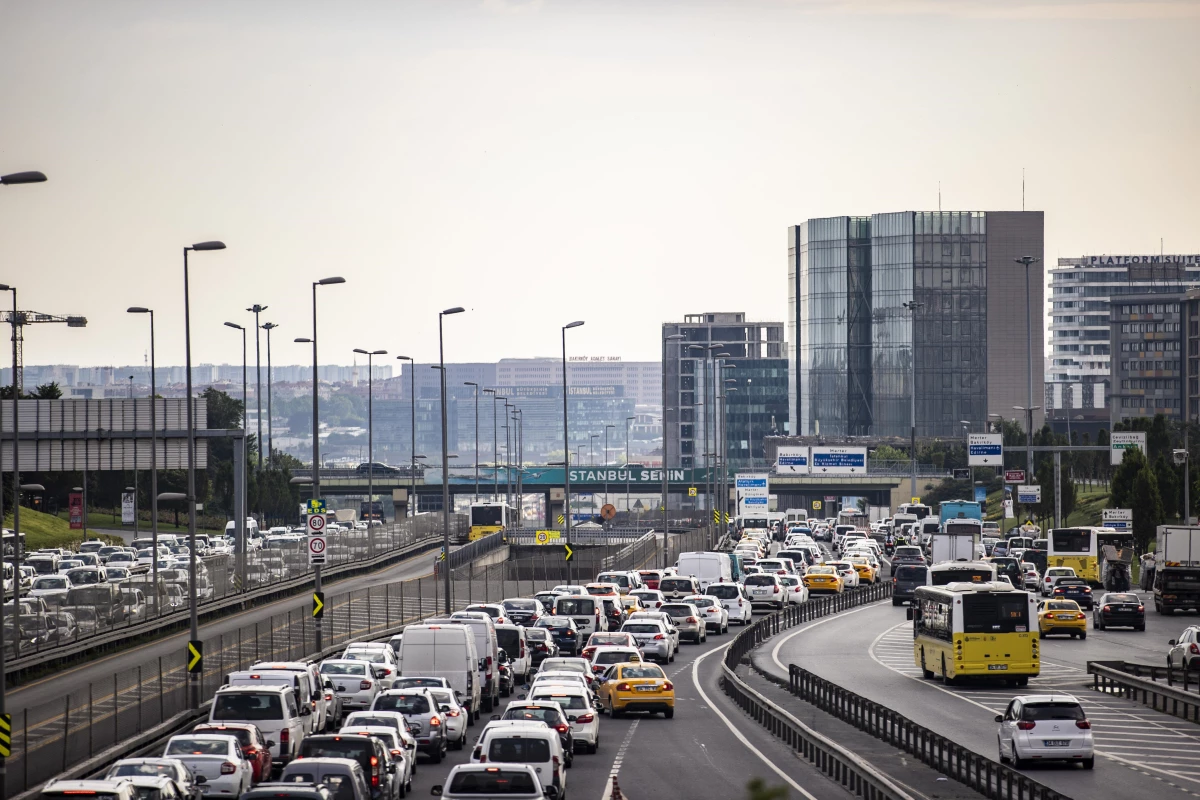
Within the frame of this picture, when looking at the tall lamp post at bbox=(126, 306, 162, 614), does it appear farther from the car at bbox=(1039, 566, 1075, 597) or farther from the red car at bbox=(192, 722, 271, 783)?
the car at bbox=(1039, 566, 1075, 597)

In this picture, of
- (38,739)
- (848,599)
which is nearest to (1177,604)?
(848,599)

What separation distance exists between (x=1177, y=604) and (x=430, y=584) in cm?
2998

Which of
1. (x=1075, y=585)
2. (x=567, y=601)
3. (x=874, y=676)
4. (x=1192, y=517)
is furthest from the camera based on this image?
(x=1192, y=517)

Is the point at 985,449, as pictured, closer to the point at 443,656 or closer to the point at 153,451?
the point at 153,451

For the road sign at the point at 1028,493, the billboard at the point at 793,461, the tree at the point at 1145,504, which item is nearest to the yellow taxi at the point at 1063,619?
the tree at the point at 1145,504

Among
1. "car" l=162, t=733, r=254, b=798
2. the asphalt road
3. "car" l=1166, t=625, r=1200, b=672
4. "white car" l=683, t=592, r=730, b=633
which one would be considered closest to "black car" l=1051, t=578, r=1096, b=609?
the asphalt road

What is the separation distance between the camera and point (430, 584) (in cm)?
7050

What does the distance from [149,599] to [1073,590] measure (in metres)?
35.8

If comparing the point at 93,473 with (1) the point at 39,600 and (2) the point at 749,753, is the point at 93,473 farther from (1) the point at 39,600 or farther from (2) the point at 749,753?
(2) the point at 749,753

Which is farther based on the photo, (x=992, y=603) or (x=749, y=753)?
(x=992, y=603)

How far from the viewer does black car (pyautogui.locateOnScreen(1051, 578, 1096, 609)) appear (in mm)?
69188

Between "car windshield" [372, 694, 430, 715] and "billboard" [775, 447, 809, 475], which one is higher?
"billboard" [775, 447, 809, 475]

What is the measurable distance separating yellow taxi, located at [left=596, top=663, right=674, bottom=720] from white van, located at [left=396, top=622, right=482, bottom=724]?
11.7 feet

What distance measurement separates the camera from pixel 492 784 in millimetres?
21375
